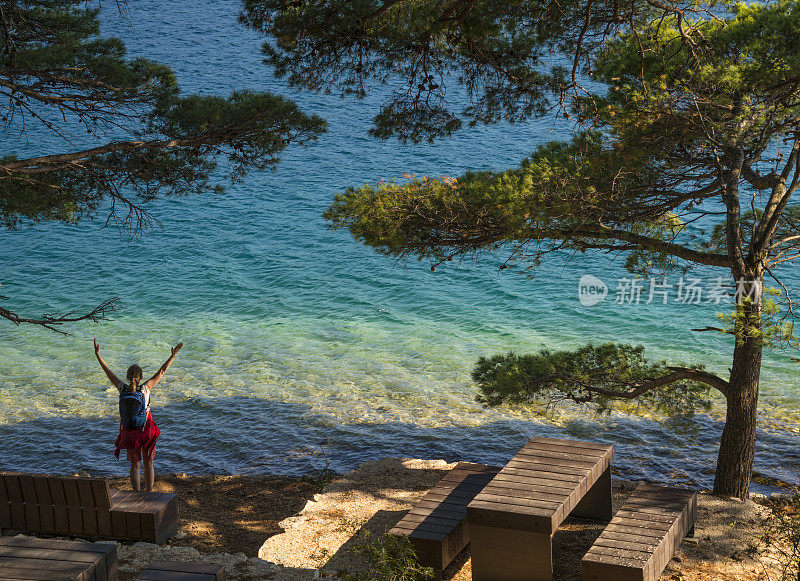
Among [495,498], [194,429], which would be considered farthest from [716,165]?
[194,429]

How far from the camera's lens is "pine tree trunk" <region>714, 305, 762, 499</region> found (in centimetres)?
693

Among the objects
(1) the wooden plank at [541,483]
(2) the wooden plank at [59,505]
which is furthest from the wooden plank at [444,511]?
(2) the wooden plank at [59,505]

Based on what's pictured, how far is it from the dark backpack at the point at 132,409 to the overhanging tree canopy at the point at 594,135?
2291 millimetres

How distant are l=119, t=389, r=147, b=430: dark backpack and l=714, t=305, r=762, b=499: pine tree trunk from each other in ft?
17.2

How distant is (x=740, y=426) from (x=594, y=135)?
3.03 meters

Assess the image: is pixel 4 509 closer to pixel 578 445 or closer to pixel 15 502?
pixel 15 502

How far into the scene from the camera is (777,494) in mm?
7727

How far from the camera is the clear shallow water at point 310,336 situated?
9.49m

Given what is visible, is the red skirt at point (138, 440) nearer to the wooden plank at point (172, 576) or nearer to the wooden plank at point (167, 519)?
the wooden plank at point (167, 519)

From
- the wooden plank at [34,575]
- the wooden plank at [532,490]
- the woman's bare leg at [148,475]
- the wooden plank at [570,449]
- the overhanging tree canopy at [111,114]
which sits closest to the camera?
the wooden plank at [34,575]

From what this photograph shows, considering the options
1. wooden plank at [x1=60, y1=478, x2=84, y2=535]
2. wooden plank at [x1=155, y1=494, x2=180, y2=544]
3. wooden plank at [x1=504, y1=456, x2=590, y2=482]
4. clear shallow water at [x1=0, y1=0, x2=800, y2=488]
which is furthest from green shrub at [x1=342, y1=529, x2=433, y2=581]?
clear shallow water at [x1=0, y1=0, x2=800, y2=488]

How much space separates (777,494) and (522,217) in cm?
426

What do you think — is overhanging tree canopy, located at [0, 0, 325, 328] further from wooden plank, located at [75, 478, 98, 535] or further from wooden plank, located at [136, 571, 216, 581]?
wooden plank, located at [136, 571, 216, 581]

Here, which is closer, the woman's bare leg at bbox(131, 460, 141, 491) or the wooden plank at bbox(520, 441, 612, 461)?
the wooden plank at bbox(520, 441, 612, 461)
